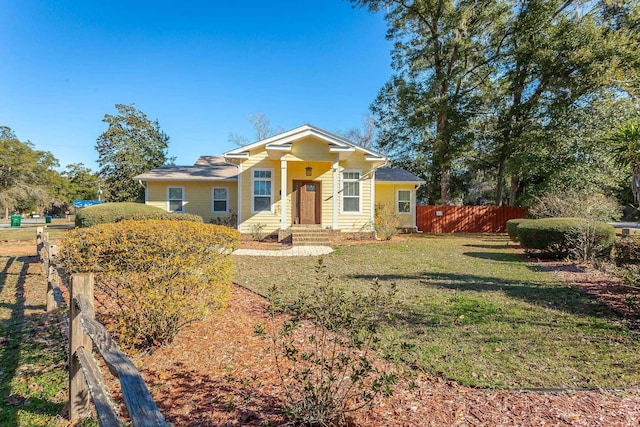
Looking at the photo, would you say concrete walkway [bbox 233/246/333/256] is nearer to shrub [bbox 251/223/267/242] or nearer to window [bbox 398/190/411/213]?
shrub [bbox 251/223/267/242]

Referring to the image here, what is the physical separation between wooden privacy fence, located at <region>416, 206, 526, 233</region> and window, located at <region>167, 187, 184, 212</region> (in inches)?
592

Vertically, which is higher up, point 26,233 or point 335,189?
point 335,189

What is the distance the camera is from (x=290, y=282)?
7254 millimetres

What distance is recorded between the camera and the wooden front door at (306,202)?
52.2ft

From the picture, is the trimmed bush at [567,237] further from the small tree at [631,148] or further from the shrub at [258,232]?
the shrub at [258,232]

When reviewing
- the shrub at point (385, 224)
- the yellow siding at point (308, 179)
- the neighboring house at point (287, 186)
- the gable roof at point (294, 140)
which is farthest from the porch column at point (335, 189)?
the shrub at point (385, 224)

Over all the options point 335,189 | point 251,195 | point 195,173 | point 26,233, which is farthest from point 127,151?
point 335,189

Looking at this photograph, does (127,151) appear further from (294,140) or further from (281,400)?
(281,400)

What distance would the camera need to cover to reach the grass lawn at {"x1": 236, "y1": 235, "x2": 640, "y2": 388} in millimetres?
3521

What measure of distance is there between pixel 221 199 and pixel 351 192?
7.28 meters

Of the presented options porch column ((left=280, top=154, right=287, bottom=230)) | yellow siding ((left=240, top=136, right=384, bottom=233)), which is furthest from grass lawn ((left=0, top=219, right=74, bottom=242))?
porch column ((left=280, top=154, right=287, bottom=230))

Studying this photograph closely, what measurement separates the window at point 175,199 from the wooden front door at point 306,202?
21.3 feet

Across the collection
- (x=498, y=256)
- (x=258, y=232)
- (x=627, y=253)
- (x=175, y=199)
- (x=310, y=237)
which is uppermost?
(x=175, y=199)

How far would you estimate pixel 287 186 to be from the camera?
15805 mm
